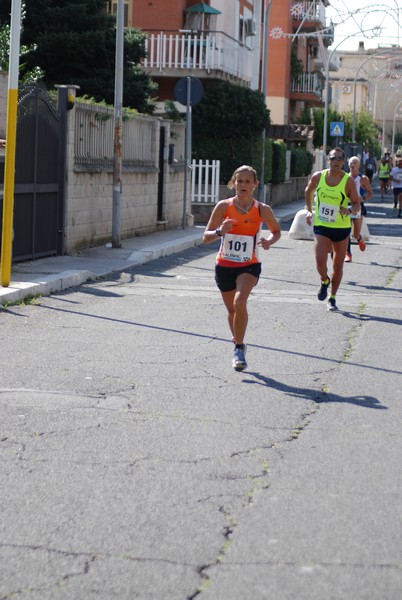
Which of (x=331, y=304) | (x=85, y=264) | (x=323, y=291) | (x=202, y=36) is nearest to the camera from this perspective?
(x=331, y=304)

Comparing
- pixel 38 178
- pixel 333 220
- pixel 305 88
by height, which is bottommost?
pixel 333 220

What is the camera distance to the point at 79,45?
3053cm

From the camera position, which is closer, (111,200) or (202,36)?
(111,200)

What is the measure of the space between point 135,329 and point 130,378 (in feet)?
9.11

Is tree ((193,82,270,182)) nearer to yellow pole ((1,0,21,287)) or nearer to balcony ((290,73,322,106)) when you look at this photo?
yellow pole ((1,0,21,287))

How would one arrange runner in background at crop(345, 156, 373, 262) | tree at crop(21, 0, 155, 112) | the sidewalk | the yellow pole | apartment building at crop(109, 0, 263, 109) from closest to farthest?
the yellow pole
the sidewalk
runner in background at crop(345, 156, 373, 262)
tree at crop(21, 0, 155, 112)
apartment building at crop(109, 0, 263, 109)

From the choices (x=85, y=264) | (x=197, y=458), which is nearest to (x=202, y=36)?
(x=85, y=264)

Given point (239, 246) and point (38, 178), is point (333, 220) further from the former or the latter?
point (38, 178)

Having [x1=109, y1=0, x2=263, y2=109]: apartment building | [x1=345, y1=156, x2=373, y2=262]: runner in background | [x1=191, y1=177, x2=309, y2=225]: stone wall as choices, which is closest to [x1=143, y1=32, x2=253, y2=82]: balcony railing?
[x1=109, y1=0, x2=263, y2=109]: apartment building

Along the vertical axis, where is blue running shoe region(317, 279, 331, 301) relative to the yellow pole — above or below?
below

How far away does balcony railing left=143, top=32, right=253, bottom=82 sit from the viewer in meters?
39.8

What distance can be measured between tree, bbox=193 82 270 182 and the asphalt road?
2509 centimetres

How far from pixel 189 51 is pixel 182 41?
404 millimetres

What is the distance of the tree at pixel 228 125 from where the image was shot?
122 ft
